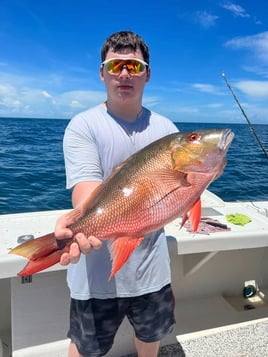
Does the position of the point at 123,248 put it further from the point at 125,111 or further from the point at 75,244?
the point at 125,111

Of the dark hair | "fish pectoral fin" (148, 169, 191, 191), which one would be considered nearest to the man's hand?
"fish pectoral fin" (148, 169, 191, 191)

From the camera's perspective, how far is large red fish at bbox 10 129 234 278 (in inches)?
60.5

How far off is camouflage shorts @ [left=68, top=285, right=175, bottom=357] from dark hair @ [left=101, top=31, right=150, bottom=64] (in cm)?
Answer: 146

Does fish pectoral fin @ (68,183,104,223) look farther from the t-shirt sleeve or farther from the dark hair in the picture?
the dark hair

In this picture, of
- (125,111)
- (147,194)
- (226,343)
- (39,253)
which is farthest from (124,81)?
(226,343)

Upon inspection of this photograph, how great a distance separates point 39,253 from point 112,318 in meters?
0.79

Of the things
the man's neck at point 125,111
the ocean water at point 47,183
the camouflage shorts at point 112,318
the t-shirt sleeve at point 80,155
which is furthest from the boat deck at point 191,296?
the ocean water at point 47,183

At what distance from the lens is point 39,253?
1.47 m

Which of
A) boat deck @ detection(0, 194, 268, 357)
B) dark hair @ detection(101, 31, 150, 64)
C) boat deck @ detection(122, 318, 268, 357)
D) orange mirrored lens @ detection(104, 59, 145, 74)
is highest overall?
dark hair @ detection(101, 31, 150, 64)

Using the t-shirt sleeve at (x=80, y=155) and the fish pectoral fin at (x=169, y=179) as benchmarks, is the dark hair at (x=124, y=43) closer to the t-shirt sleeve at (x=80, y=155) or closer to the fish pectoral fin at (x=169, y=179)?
the t-shirt sleeve at (x=80, y=155)

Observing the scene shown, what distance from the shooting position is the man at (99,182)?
1.86m

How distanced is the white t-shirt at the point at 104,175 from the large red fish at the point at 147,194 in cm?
27

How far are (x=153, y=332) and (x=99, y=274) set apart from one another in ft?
1.93

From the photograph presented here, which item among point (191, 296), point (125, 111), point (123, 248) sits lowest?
point (191, 296)
